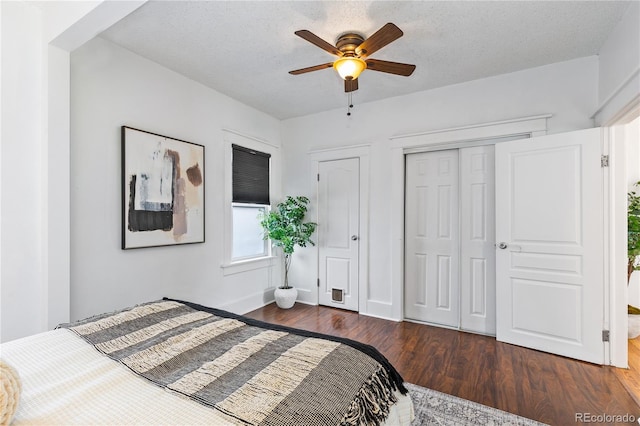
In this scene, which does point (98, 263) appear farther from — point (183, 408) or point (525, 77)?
point (525, 77)

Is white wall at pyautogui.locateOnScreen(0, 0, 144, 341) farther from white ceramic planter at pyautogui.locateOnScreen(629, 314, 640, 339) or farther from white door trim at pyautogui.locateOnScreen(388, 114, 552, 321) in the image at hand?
white ceramic planter at pyautogui.locateOnScreen(629, 314, 640, 339)

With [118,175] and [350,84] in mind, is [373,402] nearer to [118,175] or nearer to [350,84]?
[350,84]

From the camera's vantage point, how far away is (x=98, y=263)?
2.36 metres

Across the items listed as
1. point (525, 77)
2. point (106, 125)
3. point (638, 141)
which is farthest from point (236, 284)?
point (638, 141)

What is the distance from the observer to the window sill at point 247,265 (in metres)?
3.52

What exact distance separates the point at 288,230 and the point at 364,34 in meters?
2.36

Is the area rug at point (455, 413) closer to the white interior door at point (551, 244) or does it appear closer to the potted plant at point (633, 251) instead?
the white interior door at point (551, 244)

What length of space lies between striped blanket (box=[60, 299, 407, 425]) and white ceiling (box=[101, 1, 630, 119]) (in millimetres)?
2087

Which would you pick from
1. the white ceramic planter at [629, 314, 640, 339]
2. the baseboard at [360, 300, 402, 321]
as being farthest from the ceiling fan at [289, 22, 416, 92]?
the white ceramic planter at [629, 314, 640, 339]

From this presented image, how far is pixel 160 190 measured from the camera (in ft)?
9.08

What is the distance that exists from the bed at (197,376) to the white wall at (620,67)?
2499 millimetres

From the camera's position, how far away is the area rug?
1.78 m

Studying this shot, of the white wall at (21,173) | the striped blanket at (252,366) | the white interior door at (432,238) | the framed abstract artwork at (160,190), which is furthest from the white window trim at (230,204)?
the white interior door at (432,238)

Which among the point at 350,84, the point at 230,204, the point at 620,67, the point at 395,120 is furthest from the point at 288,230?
the point at 620,67
